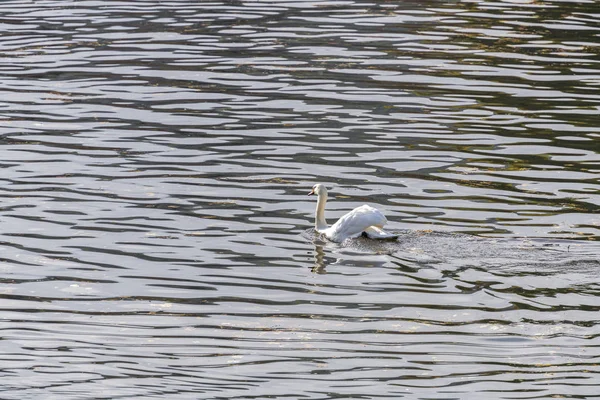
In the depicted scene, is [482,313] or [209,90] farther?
[209,90]

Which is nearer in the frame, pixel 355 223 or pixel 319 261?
pixel 319 261

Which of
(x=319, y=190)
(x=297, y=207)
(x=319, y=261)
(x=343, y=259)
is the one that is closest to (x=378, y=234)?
(x=343, y=259)

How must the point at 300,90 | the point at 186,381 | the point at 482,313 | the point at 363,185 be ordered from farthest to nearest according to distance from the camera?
the point at 300,90 → the point at 363,185 → the point at 482,313 → the point at 186,381

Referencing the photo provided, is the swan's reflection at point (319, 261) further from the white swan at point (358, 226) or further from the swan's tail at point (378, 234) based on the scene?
the swan's tail at point (378, 234)

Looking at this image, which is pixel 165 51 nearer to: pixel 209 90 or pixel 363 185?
pixel 209 90

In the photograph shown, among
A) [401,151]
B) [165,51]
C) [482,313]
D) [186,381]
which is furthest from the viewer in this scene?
[165,51]

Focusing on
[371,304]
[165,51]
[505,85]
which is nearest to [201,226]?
[371,304]

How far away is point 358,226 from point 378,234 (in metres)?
0.28

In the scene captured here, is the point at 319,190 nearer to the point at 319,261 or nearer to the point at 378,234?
the point at 378,234

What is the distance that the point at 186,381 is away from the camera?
40.7 ft

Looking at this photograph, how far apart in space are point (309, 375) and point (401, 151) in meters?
10.0

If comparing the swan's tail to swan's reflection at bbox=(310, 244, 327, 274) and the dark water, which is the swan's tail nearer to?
the dark water

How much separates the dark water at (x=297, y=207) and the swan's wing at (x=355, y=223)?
20 centimetres

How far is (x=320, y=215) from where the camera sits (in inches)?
730
